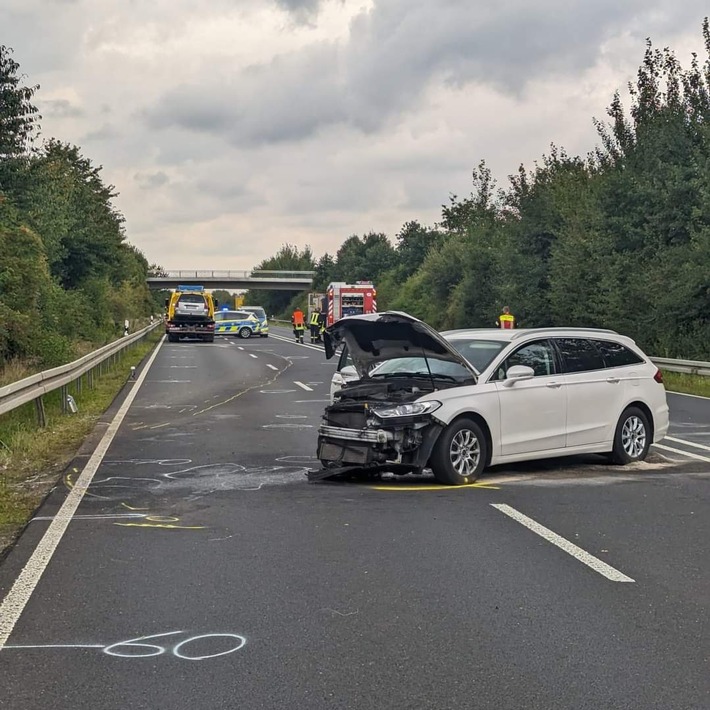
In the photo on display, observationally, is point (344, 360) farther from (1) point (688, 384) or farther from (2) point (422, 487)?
(1) point (688, 384)

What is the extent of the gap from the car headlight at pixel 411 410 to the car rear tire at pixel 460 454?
0.27 metres

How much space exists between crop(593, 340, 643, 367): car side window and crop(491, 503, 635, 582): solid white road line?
3.32 m

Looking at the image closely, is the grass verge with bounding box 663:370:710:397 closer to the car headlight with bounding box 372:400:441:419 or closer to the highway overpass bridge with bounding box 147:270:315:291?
the car headlight with bounding box 372:400:441:419

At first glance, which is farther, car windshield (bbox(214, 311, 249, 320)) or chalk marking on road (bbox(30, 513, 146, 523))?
car windshield (bbox(214, 311, 249, 320))

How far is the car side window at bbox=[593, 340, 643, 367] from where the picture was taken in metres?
11.2

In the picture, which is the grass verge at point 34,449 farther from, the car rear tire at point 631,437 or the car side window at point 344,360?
Result: the car rear tire at point 631,437

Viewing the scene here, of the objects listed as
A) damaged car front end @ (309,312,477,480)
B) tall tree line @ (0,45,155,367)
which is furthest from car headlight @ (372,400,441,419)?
tall tree line @ (0,45,155,367)

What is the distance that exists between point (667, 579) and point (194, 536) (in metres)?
3.45

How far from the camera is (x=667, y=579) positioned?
241 inches

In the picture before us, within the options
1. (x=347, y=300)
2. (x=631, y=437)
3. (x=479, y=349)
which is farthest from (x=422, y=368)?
(x=347, y=300)

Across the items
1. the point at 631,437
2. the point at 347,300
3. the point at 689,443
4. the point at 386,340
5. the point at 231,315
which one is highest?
the point at 347,300

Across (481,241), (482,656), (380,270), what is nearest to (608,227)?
(481,241)

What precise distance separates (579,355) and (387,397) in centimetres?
254

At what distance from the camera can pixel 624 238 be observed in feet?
108
